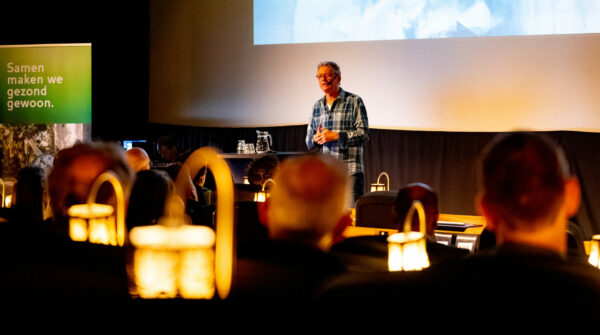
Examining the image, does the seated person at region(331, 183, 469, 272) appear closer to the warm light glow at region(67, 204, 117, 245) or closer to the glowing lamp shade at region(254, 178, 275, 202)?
the warm light glow at region(67, 204, 117, 245)

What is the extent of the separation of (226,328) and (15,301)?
0.43m

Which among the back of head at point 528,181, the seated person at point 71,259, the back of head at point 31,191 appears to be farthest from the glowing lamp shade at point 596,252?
the back of head at point 31,191

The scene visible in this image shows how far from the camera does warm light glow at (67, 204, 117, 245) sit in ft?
4.47

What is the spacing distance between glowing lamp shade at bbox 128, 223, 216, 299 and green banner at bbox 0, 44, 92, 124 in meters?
5.38

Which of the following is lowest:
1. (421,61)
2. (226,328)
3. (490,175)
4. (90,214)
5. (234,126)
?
(226,328)

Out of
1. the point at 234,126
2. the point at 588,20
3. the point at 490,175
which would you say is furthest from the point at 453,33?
the point at 490,175

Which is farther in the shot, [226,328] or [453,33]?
[453,33]

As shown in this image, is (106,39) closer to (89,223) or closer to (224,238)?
(89,223)

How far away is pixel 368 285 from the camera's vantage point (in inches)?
36.7

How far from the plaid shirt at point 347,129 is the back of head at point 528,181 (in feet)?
9.59

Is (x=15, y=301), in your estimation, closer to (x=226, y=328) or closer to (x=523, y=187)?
(x=226, y=328)

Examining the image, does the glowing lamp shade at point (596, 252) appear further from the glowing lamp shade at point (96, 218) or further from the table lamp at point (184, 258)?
the glowing lamp shade at point (96, 218)

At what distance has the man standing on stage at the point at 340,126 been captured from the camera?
13.0 ft

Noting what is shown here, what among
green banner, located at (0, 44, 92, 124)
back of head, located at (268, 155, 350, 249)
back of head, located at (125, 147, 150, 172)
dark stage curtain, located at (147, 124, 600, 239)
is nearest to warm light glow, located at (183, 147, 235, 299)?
back of head, located at (268, 155, 350, 249)
